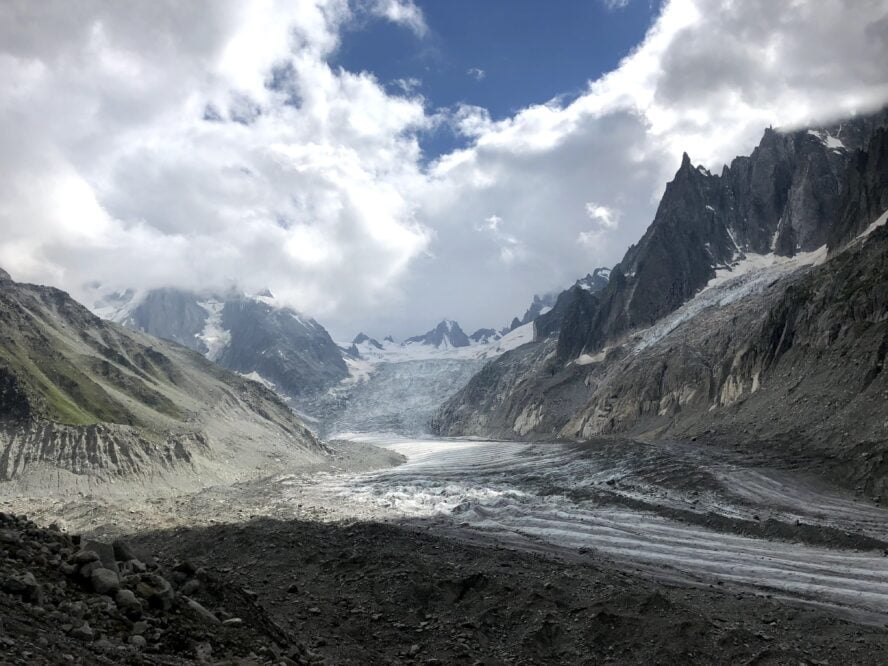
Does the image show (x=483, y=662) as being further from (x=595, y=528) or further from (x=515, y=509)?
(x=515, y=509)

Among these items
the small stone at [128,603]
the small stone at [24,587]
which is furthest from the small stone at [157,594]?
the small stone at [24,587]

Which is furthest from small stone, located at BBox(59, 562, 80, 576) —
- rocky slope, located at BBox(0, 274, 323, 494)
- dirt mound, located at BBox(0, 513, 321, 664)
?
rocky slope, located at BBox(0, 274, 323, 494)

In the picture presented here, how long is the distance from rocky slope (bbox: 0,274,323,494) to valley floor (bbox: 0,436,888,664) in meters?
12.9

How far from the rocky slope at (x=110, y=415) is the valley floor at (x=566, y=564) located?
12.9 metres

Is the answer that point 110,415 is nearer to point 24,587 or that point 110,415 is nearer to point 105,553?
point 105,553

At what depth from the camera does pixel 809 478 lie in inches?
2250

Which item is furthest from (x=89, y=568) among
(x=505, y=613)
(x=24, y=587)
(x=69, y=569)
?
(x=505, y=613)

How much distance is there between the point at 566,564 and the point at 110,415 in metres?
80.8

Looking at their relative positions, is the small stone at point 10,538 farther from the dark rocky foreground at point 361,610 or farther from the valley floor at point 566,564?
the valley floor at point 566,564

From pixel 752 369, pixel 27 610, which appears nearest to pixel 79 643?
pixel 27 610

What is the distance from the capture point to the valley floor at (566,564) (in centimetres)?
1911

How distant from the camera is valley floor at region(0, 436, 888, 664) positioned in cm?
1911

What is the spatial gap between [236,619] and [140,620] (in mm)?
2703

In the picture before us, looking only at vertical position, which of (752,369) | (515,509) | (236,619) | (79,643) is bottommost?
(515,509)
